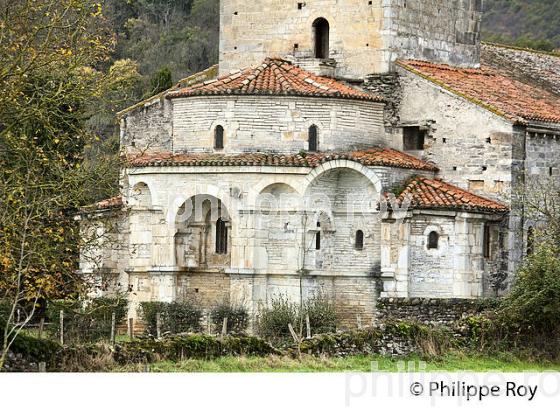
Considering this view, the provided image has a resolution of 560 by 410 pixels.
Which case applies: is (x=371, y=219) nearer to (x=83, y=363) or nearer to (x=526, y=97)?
(x=526, y=97)

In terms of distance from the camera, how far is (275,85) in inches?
1561

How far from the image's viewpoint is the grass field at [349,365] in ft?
97.2

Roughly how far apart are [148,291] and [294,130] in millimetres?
5263

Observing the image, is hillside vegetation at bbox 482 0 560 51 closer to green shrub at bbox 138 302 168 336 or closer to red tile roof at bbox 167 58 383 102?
red tile roof at bbox 167 58 383 102

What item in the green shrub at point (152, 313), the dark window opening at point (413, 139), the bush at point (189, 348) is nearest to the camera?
the bush at point (189, 348)

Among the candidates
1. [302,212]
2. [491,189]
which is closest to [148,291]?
[302,212]

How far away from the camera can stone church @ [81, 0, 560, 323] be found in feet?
128

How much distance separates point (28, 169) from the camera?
2930cm

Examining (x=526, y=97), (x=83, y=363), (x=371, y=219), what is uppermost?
(x=526, y=97)

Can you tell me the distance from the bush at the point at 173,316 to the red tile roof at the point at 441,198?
556 cm

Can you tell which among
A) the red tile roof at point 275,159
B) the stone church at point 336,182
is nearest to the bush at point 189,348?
the stone church at point 336,182

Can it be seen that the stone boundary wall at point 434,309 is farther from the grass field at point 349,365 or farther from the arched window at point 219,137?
the arched window at point 219,137

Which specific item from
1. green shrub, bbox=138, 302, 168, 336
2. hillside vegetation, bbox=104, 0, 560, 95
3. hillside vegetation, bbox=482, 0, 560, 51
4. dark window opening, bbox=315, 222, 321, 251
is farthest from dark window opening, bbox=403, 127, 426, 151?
hillside vegetation, bbox=482, 0, 560, 51

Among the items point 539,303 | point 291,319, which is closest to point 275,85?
point 291,319
